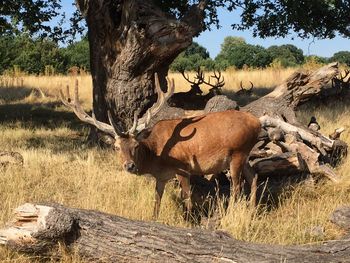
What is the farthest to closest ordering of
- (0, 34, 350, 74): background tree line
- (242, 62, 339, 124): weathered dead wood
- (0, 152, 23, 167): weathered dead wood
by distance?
(0, 34, 350, 74): background tree line
(242, 62, 339, 124): weathered dead wood
(0, 152, 23, 167): weathered dead wood

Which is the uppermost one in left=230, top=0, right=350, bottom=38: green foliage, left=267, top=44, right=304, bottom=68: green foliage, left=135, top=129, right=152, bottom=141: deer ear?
left=267, top=44, right=304, bottom=68: green foliage

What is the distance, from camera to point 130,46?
1070 centimetres

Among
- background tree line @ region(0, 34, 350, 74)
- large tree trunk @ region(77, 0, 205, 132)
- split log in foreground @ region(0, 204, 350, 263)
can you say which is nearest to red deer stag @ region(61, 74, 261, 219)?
split log in foreground @ region(0, 204, 350, 263)

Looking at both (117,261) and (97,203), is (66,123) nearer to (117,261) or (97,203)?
(97,203)

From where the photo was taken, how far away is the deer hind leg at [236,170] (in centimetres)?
676

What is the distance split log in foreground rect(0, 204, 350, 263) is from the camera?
4301 millimetres

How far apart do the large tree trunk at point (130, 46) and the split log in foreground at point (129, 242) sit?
Result: 6.51 m

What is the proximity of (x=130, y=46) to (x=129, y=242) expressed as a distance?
271 inches

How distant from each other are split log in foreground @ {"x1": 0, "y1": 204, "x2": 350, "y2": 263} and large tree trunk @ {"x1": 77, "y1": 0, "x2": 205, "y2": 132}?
21.3ft

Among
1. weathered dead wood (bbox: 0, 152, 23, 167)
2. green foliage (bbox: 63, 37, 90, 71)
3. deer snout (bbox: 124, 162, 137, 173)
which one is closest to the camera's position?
deer snout (bbox: 124, 162, 137, 173)

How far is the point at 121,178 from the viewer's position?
8.00 meters

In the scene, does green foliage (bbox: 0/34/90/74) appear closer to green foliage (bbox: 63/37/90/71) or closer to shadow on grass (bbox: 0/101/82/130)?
green foliage (bbox: 63/37/90/71)

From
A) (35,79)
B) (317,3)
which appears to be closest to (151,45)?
(317,3)

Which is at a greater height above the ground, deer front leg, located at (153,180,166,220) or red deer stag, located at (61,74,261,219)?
red deer stag, located at (61,74,261,219)
